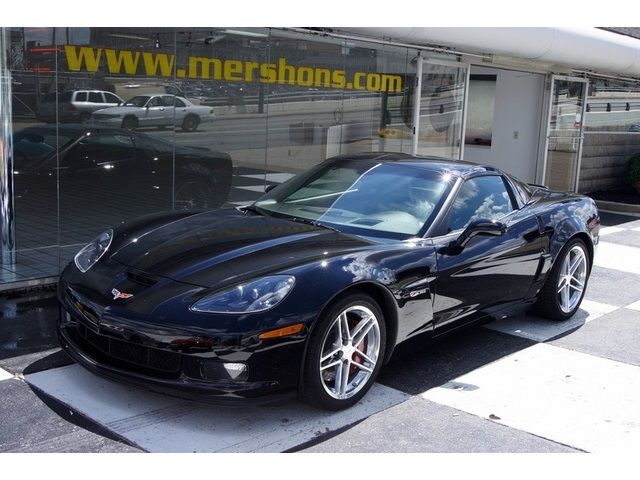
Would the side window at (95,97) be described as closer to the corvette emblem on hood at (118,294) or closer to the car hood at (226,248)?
the car hood at (226,248)

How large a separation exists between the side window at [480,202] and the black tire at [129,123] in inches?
→ 155

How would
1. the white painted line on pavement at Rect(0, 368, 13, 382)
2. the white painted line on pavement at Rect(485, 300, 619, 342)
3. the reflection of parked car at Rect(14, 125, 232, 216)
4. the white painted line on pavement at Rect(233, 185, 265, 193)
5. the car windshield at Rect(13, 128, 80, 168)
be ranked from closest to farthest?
the white painted line on pavement at Rect(0, 368, 13, 382) → the white painted line on pavement at Rect(485, 300, 619, 342) → the car windshield at Rect(13, 128, 80, 168) → the reflection of parked car at Rect(14, 125, 232, 216) → the white painted line on pavement at Rect(233, 185, 265, 193)

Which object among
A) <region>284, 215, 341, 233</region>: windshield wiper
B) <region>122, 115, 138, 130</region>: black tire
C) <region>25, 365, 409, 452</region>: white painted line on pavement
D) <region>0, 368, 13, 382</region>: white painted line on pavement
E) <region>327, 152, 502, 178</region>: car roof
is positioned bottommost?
<region>0, 368, 13, 382</region>: white painted line on pavement

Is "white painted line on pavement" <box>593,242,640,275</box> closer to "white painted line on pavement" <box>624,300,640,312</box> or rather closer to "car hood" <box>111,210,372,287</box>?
"white painted line on pavement" <box>624,300,640,312</box>

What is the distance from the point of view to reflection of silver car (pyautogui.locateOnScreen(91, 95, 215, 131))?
289 inches

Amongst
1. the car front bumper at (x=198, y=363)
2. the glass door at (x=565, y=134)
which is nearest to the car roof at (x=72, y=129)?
the car front bumper at (x=198, y=363)

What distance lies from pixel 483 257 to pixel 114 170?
14.2ft

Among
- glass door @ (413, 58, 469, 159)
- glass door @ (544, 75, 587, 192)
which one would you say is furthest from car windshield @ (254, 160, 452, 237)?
glass door @ (544, 75, 587, 192)

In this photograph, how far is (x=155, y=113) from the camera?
7.66 meters

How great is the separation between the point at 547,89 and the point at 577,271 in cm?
825

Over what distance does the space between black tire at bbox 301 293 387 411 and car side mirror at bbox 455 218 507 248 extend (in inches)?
34.3

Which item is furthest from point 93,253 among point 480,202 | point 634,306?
point 634,306

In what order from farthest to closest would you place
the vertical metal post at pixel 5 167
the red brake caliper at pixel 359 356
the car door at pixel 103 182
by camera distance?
the car door at pixel 103 182 < the vertical metal post at pixel 5 167 < the red brake caliper at pixel 359 356

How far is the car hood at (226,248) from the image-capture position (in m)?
3.78
